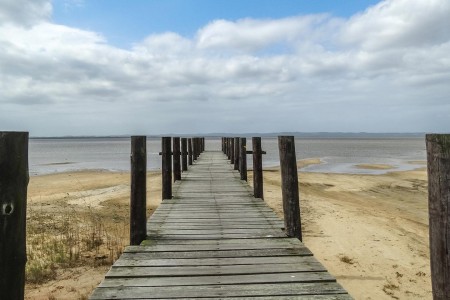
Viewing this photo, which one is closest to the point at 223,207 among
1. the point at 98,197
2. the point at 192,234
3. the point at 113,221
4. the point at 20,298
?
the point at 192,234

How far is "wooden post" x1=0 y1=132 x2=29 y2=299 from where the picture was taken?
2.69 metres

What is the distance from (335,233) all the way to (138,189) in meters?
7.50

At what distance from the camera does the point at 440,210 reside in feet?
8.40

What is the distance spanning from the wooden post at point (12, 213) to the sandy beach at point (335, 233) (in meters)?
4.25

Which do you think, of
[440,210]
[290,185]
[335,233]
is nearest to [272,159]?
[335,233]

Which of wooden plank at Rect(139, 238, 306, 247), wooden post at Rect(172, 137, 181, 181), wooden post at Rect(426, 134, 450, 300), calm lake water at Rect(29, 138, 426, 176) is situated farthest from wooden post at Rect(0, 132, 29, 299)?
calm lake water at Rect(29, 138, 426, 176)

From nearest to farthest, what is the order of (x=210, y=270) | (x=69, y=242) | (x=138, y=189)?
(x=210, y=270)
(x=138, y=189)
(x=69, y=242)

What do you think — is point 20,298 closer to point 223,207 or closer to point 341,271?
point 223,207

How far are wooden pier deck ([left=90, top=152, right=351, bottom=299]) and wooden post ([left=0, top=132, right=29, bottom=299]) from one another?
0.87m

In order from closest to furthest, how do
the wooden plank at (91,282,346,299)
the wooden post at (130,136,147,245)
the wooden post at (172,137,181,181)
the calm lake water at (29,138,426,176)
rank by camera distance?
1. the wooden plank at (91,282,346,299)
2. the wooden post at (130,136,147,245)
3. the wooden post at (172,137,181,181)
4. the calm lake water at (29,138,426,176)

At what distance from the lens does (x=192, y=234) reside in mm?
5602

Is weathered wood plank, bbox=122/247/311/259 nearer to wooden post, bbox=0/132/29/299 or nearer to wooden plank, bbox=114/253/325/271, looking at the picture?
wooden plank, bbox=114/253/325/271

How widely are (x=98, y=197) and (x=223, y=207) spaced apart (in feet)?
40.4

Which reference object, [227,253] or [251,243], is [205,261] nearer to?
[227,253]
